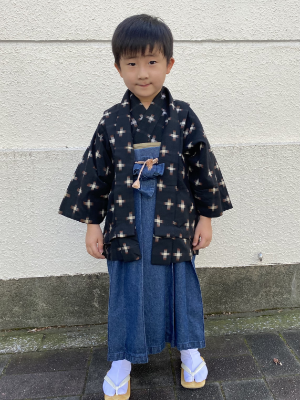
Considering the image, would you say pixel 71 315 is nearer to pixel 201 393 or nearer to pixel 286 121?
pixel 201 393

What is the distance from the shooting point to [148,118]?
58.1 inches

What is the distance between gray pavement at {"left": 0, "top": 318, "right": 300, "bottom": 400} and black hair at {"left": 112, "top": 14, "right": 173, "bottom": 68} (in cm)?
163

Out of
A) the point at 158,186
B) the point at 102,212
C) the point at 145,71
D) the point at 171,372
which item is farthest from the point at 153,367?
the point at 145,71

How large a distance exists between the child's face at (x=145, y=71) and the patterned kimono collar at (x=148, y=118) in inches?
2.8

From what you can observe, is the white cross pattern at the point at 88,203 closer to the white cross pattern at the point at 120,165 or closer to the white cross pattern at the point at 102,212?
the white cross pattern at the point at 102,212

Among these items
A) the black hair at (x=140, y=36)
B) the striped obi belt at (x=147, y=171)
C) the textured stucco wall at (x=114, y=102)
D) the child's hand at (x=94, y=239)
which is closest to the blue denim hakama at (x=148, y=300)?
the striped obi belt at (x=147, y=171)

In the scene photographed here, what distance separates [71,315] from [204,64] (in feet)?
6.28

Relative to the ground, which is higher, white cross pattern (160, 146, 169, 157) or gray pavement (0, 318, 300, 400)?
white cross pattern (160, 146, 169, 157)

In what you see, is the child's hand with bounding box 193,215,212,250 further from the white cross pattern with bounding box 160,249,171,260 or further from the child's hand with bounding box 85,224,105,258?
the child's hand with bounding box 85,224,105,258

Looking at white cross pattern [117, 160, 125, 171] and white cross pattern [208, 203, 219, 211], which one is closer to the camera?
white cross pattern [117, 160, 125, 171]

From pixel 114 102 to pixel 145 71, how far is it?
0.75 m

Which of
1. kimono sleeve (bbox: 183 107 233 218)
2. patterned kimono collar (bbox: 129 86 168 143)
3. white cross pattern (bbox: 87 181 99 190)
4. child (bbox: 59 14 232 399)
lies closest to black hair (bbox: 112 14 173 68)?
child (bbox: 59 14 232 399)

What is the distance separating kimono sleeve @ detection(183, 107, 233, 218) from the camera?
150 centimetres

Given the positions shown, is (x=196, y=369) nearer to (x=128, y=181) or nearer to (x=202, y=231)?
(x=202, y=231)
